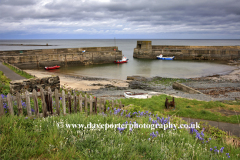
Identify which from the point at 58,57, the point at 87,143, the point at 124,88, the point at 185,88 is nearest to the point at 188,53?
the point at 58,57

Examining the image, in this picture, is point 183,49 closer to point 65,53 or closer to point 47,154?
point 65,53

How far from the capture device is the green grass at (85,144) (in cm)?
313

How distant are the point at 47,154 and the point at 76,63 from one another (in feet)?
136

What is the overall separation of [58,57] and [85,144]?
39638mm

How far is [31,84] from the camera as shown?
30.3 ft

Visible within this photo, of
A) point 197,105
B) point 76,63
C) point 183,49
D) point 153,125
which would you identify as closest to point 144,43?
point 183,49

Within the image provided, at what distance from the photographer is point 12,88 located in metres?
8.38

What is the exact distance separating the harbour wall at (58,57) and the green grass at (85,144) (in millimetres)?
35712

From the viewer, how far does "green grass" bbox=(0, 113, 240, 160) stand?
3.13 metres

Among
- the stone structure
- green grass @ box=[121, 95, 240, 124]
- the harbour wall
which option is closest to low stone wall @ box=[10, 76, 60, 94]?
green grass @ box=[121, 95, 240, 124]

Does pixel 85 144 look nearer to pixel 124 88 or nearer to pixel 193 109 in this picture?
pixel 193 109

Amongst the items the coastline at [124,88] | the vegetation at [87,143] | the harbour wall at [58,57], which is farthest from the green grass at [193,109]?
the harbour wall at [58,57]

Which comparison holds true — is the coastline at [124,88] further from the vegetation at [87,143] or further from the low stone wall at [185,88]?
the vegetation at [87,143]

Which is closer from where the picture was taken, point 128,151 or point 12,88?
point 128,151
